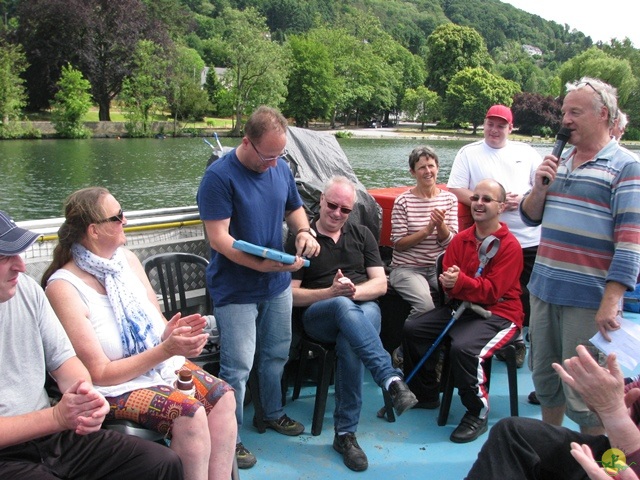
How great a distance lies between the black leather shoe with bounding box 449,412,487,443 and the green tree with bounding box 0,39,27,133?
1405 inches

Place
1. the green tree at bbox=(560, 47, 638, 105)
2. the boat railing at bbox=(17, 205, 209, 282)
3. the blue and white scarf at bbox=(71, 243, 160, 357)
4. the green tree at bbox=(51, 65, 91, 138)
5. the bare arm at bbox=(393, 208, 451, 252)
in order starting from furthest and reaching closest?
the green tree at bbox=(560, 47, 638, 105)
the green tree at bbox=(51, 65, 91, 138)
the bare arm at bbox=(393, 208, 451, 252)
the boat railing at bbox=(17, 205, 209, 282)
the blue and white scarf at bbox=(71, 243, 160, 357)

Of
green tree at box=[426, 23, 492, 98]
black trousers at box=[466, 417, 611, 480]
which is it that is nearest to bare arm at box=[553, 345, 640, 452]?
black trousers at box=[466, 417, 611, 480]

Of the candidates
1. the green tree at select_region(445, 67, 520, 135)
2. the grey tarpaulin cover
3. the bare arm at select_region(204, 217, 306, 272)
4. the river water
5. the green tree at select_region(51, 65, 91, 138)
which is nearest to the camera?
the bare arm at select_region(204, 217, 306, 272)

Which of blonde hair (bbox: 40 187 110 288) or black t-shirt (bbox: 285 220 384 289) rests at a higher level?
blonde hair (bbox: 40 187 110 288)

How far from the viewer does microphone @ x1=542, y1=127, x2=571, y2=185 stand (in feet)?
8.07

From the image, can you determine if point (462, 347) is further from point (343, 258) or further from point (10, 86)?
point (10, 86)

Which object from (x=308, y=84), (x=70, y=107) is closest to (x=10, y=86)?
(x=70, y=107)

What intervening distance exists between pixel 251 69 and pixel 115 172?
28286mm

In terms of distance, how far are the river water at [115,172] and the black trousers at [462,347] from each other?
1199 cm

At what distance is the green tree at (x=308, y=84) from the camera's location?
5491cm

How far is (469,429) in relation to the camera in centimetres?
307

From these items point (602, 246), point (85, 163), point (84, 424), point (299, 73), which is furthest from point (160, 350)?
point (299, 73)

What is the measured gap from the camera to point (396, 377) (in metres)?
2.77

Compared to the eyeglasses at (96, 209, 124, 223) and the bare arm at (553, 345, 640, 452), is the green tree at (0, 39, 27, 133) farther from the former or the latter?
the bare arm at (553, 345, 640, 452)
